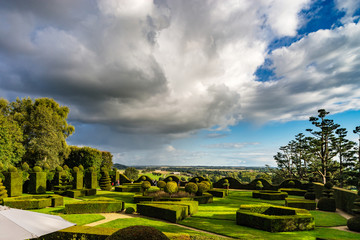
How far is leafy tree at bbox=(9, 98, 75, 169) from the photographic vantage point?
34.2 m

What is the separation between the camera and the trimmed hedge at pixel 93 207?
52.4 feet

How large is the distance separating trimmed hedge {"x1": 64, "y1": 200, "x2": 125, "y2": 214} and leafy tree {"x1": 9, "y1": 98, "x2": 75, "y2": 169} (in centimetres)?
2148

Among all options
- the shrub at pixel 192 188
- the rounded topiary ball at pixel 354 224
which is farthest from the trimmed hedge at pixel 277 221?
the shrub at pixel 192 188

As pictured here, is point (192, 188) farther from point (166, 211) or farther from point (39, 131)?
point (39, 131)

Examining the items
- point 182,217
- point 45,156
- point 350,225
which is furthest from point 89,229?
point 45,156

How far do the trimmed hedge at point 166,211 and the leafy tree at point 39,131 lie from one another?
2514 centimetres

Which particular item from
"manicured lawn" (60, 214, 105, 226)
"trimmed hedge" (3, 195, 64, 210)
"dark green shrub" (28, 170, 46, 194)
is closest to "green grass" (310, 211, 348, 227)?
"manicured lawn" (60, 214, 105, 226)

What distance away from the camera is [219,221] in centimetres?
1445

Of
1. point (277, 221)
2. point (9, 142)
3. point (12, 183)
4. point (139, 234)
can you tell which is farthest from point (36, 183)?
point (139, 234)

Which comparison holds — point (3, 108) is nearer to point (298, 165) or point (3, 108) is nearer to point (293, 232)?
point (293, 232)

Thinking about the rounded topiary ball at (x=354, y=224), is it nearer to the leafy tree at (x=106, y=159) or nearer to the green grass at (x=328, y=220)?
the green grass at (x=328, y=220)

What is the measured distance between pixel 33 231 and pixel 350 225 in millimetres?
16144

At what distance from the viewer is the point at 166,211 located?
14641 millimetres

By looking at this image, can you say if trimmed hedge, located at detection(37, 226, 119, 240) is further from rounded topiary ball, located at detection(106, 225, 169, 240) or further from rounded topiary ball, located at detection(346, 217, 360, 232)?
rounded topiary ball, located at detection(346, 217, 360, 232)
